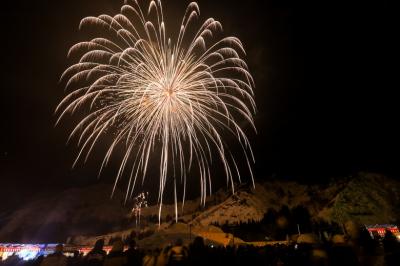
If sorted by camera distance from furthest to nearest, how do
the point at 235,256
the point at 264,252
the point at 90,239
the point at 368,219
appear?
the point at 90,239, the point at 368,219, the point at 264,252, the point at 235,256

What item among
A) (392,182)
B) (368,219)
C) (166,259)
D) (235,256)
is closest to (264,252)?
(235,256)

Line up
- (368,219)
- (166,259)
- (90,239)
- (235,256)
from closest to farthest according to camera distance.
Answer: (166,259), (235,256), (368,219), (90,239)

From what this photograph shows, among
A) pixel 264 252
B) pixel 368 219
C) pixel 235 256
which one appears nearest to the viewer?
pixel 235 256

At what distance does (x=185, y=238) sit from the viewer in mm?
44281

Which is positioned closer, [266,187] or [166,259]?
[166,259]

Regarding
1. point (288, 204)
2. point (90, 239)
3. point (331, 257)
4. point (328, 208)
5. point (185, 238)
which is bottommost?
point (331, 257)

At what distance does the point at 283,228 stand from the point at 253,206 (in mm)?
33379

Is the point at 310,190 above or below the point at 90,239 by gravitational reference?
above

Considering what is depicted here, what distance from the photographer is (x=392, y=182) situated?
81.2m

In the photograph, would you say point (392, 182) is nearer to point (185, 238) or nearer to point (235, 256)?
point (185, 238)

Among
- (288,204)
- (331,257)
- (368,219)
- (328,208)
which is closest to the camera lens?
(331,257)

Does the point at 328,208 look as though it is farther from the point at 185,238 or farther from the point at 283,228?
the point at 185,238

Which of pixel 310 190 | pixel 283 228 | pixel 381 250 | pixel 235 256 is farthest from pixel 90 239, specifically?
pixel 381 250

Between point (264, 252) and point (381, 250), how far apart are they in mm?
6022
